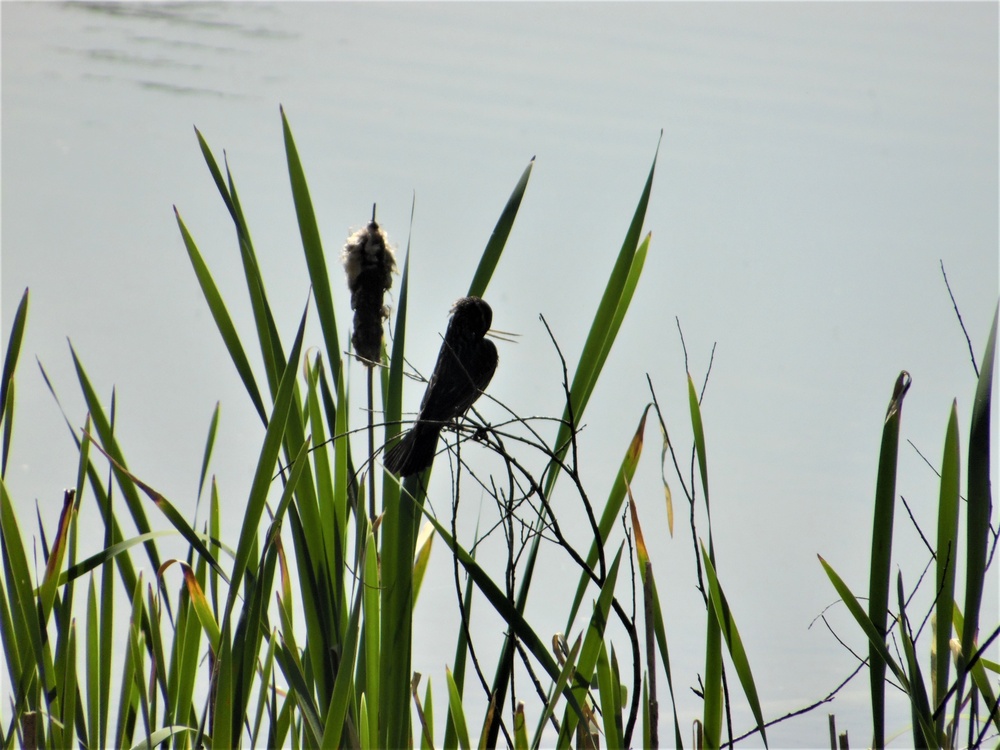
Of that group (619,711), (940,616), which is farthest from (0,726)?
(940,616)

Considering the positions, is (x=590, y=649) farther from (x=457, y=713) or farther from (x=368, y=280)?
(x=368, y=280)

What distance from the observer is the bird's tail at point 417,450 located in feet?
Result: 3.75

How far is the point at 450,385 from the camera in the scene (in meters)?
1.32

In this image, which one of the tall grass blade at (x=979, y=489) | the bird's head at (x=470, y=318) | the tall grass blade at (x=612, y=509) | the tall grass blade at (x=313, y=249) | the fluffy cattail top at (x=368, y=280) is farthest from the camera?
the fluffy cattail top at (x=368, y=280)

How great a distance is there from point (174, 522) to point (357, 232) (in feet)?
2.40

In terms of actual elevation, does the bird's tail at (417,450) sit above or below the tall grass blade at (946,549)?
above

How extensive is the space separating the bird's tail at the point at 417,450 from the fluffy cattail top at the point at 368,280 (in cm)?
36

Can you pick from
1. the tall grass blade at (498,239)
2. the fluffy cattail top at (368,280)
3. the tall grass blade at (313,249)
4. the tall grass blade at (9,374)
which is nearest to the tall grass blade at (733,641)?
the tall grass blade at (498,239)

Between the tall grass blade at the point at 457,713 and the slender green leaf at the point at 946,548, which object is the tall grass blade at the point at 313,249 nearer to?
the tall grass blade at the point at 457,713

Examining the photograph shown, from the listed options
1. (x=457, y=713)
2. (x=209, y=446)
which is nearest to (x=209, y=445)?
(x=209, y=446)

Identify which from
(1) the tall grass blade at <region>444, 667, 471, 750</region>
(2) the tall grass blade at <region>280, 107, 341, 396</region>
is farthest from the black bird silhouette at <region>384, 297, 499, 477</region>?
(1) the tall grass blade at <region>444, 667, 471, 750</region>

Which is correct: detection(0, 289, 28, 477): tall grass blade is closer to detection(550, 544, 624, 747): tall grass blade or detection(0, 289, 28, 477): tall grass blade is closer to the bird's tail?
the bird's tail

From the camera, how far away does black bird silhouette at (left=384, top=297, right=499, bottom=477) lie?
45.6 inches

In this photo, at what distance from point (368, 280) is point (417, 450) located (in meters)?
0.46
